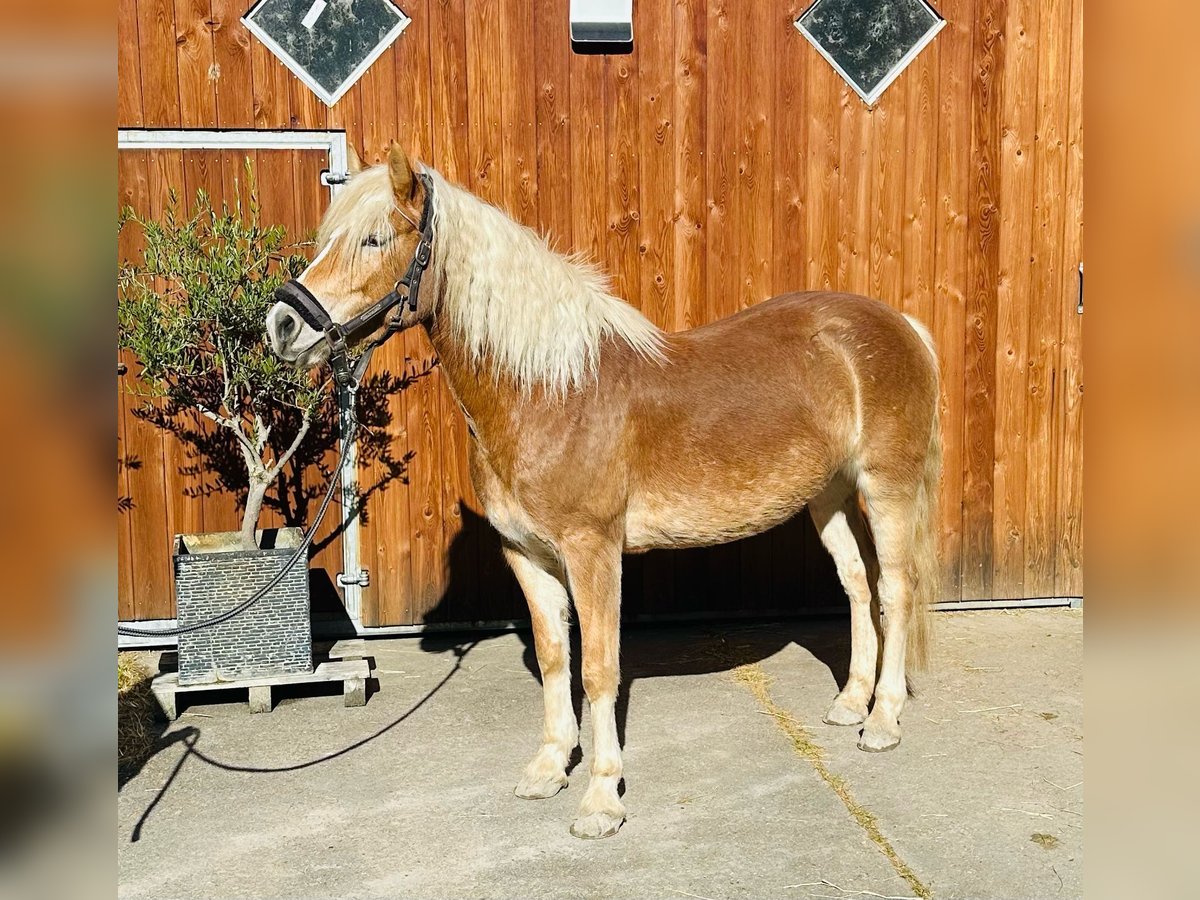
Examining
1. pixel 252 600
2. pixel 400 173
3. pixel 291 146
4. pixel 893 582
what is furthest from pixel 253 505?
pixel 893 582

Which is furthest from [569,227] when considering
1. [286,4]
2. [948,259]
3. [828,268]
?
[948,259]

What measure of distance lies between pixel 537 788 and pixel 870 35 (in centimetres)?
397

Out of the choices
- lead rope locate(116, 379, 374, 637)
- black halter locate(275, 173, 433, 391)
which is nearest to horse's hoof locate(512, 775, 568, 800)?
lead rope locate(116, 379, 374, 637)

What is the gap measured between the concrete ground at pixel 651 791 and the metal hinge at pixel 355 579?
→ 0.42 meters

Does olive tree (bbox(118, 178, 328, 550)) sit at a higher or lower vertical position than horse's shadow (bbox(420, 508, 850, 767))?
higher

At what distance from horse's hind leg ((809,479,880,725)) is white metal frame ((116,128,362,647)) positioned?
2.14 meters

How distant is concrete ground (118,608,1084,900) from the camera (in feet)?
8.77

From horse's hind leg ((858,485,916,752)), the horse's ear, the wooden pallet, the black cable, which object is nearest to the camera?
the black cable

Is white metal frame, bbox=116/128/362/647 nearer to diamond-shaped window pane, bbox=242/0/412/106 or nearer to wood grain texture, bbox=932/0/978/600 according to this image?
diamond-shaped window pane, bbox=242/0/412/106

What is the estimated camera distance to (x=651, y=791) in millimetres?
3221

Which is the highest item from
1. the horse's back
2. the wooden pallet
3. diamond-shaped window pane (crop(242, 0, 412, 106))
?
diamond-shaped window pane (crop(242, 0, 412, 106))

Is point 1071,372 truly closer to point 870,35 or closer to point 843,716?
point 870,35

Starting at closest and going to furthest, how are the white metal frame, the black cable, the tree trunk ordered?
the black cable → the tree trunk → the white metal frame
